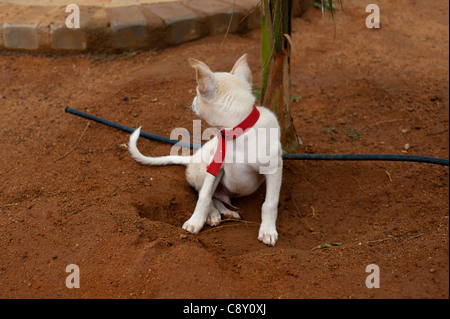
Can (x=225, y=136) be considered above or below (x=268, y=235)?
above

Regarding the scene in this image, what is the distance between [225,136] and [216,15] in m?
3.28

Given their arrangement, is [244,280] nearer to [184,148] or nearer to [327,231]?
[327,231]

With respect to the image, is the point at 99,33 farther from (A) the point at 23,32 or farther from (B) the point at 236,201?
(B) the point at 236,201

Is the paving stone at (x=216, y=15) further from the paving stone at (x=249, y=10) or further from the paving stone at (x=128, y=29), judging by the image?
the paving stone at (x=128, y=29)

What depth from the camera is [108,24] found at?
5793 millimetres

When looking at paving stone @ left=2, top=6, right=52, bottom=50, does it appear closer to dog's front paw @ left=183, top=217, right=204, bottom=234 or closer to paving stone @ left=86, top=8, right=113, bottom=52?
paving stone @ left=86, top=8, right=113, bottom=52

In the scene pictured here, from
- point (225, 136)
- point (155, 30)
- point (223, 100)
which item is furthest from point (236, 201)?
point (155, 30)

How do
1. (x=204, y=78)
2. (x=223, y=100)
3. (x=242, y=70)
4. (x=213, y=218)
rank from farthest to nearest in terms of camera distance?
(x=213, y=218), (x=242, y=70), (x=223, y=100), (x=204, y=78)

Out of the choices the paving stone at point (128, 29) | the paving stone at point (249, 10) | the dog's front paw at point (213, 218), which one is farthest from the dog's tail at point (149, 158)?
the paving stone at point (249, 10)

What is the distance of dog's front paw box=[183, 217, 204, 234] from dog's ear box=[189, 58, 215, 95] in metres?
0.97

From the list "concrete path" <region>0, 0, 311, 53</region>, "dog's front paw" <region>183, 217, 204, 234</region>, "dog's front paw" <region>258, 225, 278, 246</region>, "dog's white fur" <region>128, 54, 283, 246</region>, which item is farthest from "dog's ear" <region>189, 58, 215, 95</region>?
"concrete path" <region>0, 0, 311, 53</region>

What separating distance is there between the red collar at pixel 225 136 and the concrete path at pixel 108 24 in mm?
2951

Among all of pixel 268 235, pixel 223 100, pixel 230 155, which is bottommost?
pixel 268 235

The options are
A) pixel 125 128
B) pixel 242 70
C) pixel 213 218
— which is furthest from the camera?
pixel 125 128
